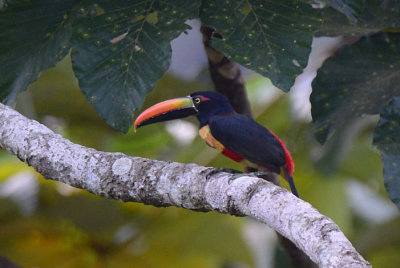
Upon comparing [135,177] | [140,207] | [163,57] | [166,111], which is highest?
[163,57]

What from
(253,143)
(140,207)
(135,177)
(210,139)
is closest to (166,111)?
(210,139)

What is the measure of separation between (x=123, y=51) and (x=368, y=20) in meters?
0.91

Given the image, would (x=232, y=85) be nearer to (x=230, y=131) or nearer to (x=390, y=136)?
(x=230, y=131)

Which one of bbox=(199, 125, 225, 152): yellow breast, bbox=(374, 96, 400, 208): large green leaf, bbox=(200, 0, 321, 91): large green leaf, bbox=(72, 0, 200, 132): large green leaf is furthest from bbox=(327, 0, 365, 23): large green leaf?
bbox=(199, 125, 225, 152): yellow breast

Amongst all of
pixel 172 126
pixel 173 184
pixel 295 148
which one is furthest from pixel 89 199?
pixel 173 184

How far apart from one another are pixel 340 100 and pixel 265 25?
47 centimetres

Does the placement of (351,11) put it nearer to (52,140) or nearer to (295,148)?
(52,140)

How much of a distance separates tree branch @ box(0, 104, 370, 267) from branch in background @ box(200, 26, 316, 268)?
70 centimetres

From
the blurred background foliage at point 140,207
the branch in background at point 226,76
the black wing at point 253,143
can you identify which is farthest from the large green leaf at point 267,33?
the blurred background foliage at point 140,207

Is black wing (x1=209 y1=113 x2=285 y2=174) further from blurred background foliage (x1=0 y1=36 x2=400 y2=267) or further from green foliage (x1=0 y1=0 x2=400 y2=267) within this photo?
blurred background foliage (x1=0 y1=36 x2=400 y2=267)

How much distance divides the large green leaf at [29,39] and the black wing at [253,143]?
0.65 m

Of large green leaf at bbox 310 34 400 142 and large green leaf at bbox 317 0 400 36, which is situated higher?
large green leaf at bbox 317 0 400 36

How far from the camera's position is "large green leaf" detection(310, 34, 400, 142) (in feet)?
7.87

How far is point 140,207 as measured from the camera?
11.8ft
